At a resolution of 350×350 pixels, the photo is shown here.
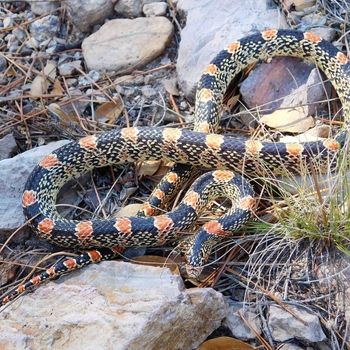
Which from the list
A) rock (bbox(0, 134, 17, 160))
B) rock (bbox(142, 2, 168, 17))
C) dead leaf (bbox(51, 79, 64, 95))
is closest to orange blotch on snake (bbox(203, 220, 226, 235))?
rock (bbox(0, 134, 17, 160))

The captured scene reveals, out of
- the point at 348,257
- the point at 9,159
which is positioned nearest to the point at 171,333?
the point at 348,257

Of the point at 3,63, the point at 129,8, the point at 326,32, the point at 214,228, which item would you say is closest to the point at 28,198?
the point at 214,228

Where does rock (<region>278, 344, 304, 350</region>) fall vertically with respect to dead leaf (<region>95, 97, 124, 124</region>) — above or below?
below

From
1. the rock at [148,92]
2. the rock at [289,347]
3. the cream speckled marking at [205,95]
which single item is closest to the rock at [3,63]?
the rock at [148,92]

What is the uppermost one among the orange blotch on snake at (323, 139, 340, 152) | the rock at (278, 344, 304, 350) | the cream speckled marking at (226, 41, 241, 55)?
the cream speckled marking at (226, 41, 241, 55)

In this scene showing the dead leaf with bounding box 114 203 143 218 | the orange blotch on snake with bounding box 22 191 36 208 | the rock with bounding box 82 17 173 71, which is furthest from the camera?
the rock with bounding box 82 17 173 71

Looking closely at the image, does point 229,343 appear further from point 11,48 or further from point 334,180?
point 11,48

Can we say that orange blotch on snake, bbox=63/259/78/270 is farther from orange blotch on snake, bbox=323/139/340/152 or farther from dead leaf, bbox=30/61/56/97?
orange blotch on snake, bbox=323/139/340/152
